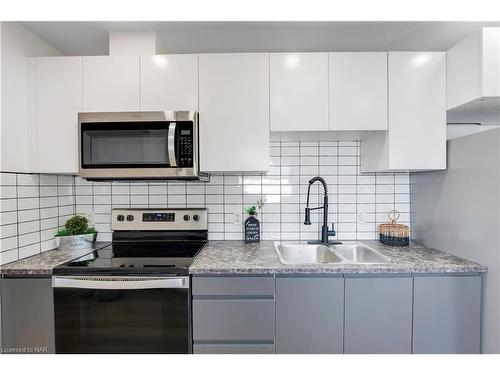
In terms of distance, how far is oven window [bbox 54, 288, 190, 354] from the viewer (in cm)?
146

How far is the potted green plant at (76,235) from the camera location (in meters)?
1.89

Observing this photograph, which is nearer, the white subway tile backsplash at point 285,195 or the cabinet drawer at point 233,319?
the cabinet drawer at point 233,319

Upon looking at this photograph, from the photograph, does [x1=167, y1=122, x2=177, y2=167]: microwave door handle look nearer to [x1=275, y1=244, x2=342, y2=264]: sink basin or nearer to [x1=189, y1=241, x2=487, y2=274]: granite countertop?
[x1=189, y1=241, x2=487, y2=274]: granite countertop

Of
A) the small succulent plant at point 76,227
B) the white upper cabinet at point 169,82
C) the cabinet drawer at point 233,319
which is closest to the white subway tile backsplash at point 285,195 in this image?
the small succulent plant at point 76,227

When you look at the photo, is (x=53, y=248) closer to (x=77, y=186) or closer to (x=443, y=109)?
(x=77, y=186)

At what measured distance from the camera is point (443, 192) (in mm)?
1734

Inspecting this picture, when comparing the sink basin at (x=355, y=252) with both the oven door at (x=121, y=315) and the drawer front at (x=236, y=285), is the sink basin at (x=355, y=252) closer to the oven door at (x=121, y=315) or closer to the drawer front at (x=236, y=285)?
the drawer front at (x=236, y=285)

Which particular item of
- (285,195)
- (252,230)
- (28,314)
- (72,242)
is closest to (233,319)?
(252,230)

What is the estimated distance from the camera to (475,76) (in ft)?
4.82

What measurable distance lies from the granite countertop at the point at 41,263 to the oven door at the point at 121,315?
96 millimetres

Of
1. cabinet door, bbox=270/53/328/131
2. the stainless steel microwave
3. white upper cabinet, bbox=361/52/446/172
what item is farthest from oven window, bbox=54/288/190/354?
white upper cabinet, bbox=361/52/446/172

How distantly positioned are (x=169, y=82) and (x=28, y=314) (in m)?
1.50

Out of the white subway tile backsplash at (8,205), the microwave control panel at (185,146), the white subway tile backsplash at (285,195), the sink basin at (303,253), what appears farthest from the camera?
the white subway tile backsplash at (285,195)

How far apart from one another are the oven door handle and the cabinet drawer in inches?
5.4
